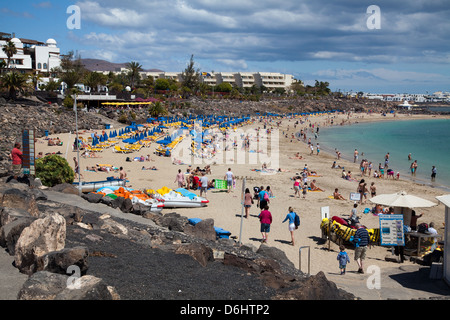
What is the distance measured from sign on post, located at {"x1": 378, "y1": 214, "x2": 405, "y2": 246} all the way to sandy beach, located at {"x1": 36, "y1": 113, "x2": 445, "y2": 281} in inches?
20.2

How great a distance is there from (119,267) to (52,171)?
9390 millimetres

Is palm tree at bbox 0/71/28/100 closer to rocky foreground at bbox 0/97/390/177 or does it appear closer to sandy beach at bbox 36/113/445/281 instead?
rocky foreground at bbox 0/97/390/177

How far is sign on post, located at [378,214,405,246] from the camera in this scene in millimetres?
9988

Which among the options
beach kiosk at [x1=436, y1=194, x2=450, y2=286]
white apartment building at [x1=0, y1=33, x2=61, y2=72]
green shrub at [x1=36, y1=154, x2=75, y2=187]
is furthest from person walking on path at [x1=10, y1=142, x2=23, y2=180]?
white apartment building at [x1=0, y1=33, x2=61, y2=72]

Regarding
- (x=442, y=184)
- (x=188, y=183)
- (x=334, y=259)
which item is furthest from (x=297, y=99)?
(x=334, y=259)

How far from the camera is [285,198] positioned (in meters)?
17.3

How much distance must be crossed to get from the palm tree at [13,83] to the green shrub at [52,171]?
30.6 metres

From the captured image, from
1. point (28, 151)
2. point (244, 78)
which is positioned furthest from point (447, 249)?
point (244, 78)

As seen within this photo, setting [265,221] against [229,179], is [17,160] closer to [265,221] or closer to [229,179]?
[265,221]

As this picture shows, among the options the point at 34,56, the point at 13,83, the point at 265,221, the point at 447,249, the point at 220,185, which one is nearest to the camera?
the point at 447,249

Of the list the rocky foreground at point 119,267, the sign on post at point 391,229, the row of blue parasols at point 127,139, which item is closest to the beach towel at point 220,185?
the sign on post at point 391,229

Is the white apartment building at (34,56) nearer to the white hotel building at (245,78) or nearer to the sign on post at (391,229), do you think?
the white hotel building at (245,78)

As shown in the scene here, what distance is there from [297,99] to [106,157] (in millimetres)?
87440
